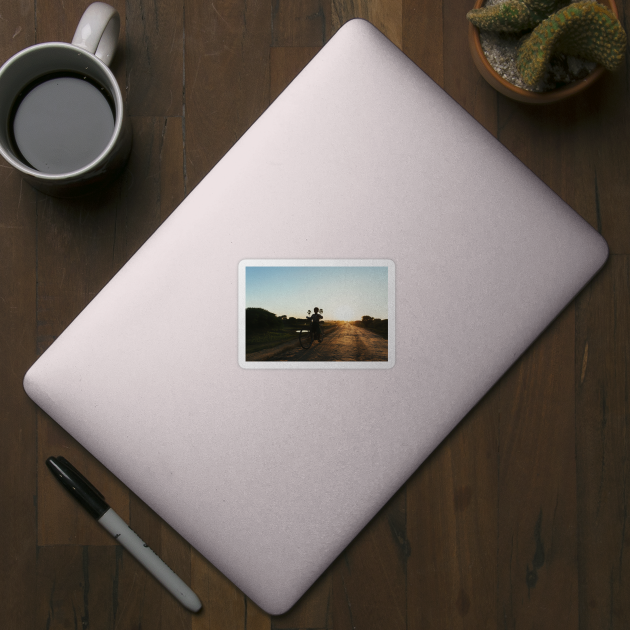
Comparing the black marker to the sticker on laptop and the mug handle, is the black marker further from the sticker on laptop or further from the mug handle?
the mug handle

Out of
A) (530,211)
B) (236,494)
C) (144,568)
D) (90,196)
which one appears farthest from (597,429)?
(90,196)

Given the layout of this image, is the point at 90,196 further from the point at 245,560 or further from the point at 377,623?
the point at 377,623

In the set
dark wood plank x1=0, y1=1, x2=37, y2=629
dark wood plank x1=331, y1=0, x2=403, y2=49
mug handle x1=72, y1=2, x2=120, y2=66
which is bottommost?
dark wood plank x1=0, y1=1, x2=37, y2=629

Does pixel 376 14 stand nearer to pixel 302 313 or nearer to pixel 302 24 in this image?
pixel 302 24

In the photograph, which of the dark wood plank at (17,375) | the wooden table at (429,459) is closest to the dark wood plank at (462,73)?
the wooden table at (429,459)

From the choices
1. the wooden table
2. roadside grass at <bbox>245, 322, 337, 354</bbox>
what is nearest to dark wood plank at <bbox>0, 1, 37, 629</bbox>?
the wooden table
